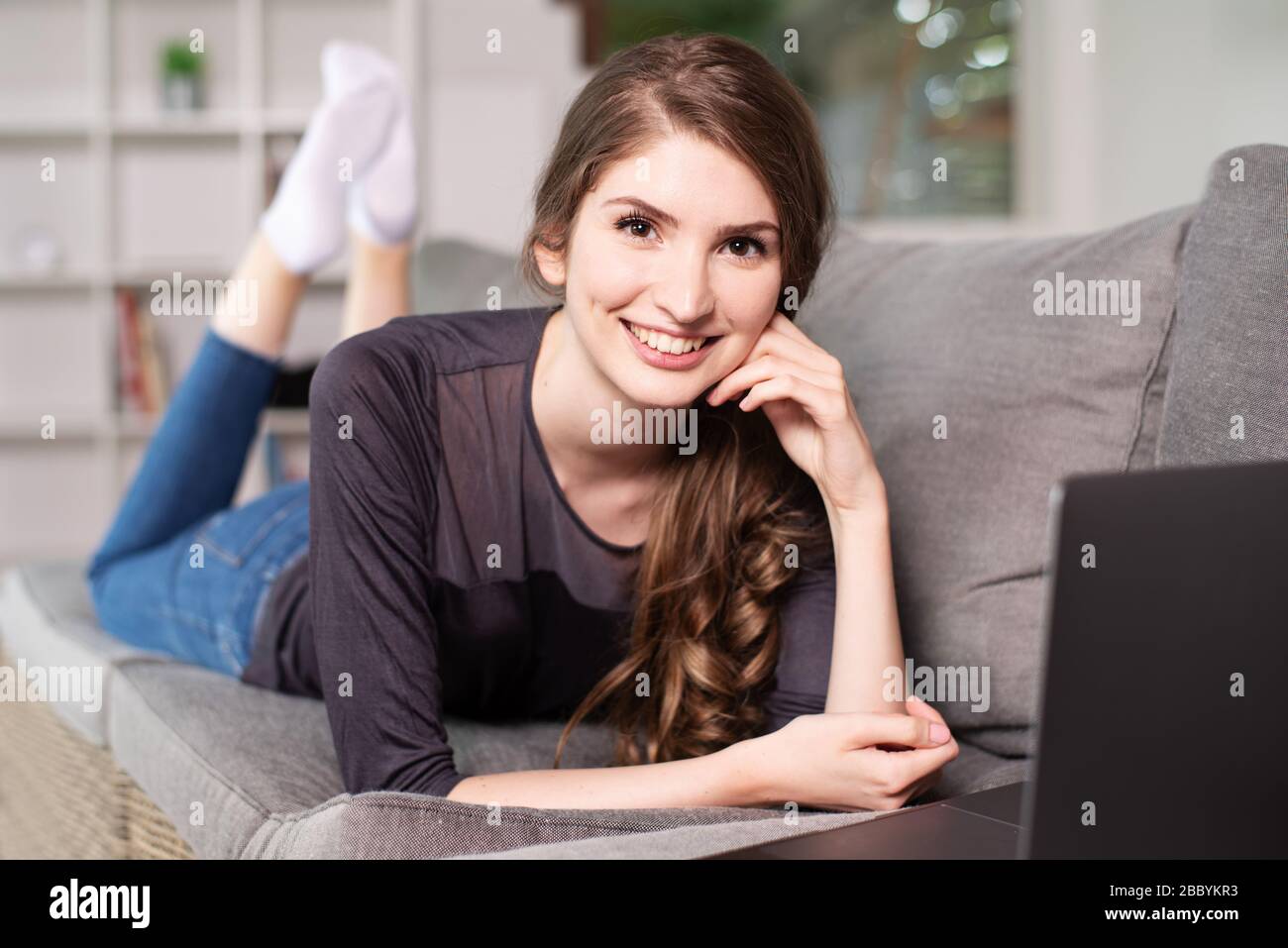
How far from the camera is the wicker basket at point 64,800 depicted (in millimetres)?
1382

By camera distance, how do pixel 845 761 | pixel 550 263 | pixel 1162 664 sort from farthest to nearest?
1. pixel 550 263
2. pixel 845 761
3. pixel 1162 664

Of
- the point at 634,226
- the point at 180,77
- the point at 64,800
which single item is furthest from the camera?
the point at 180,77

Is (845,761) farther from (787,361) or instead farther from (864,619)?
(787,361)

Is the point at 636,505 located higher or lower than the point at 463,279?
lower

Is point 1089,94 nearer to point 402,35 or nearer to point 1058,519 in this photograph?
point 402,35

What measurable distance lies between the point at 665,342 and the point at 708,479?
222 millimetres

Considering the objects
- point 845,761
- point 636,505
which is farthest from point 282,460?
point 845,761

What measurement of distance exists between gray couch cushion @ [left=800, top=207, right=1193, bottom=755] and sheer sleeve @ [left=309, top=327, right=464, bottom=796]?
19.9 inches

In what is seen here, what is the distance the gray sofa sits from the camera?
41.4 inches

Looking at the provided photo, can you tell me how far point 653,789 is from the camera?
985 mm

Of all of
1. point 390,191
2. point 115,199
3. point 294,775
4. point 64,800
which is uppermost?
point 115,199

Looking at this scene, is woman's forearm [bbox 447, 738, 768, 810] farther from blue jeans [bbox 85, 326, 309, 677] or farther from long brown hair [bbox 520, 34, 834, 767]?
blue jeans [bbox 85, 326, 309, 677]
